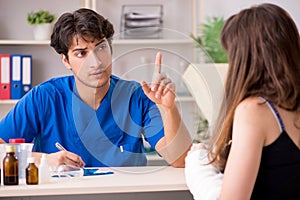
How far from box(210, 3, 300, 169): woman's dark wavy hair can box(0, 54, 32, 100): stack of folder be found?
2.64 metres

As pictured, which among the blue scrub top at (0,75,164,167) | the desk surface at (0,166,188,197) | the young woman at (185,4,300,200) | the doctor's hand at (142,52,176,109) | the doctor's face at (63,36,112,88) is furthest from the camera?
the blue scrub top at (0,75,164,167)

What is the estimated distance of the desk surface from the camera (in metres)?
1.98

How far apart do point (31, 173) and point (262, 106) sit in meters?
0.85

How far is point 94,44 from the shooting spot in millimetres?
2395

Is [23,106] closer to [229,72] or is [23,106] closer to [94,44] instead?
[94,44]

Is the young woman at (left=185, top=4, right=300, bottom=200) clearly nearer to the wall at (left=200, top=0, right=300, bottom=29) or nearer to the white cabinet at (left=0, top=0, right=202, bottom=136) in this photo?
the white cabinet at (left=0, top=0, right=202, bottom=136)

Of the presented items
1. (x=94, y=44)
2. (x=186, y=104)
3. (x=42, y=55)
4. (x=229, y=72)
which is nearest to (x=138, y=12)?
(x=42, y=55)

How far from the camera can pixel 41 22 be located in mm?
4129

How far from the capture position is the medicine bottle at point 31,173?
204 cm

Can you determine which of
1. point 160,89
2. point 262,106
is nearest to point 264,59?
point 262,106

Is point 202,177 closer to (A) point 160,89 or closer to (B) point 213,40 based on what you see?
(A) point 160,89

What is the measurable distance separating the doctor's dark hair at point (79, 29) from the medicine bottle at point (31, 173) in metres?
0.58

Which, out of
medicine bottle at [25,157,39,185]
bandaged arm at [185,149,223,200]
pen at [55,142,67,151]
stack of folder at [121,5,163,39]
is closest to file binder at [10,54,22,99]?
stack of folder at [121,5,163,39]

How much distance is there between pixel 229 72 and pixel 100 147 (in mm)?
870
